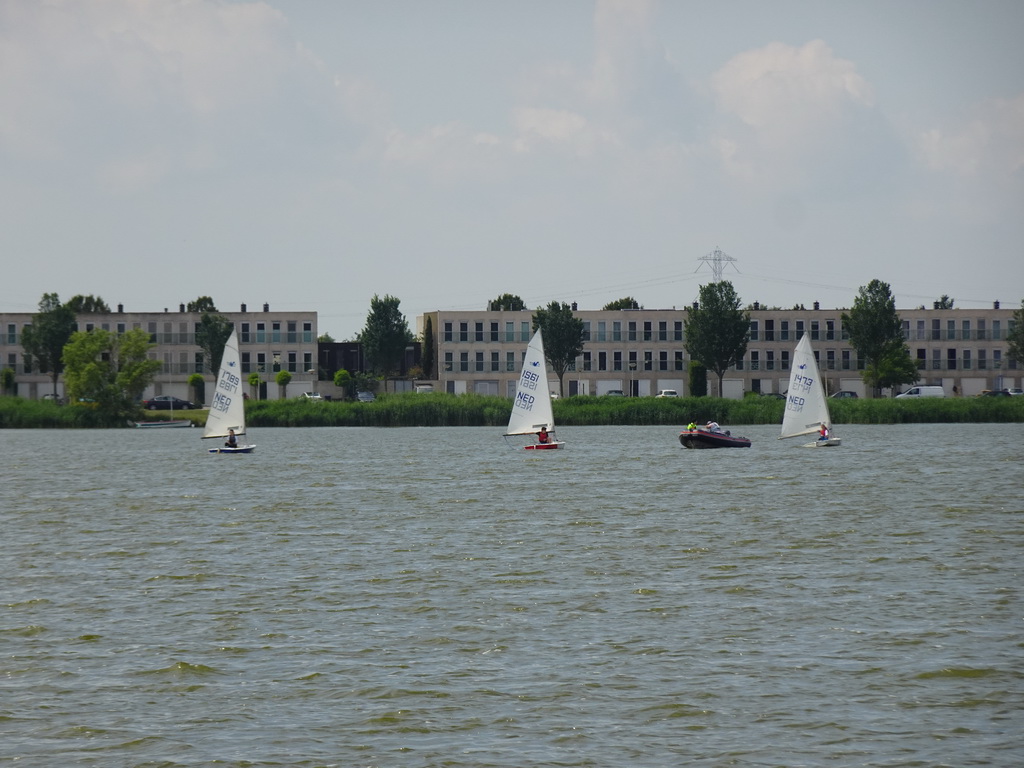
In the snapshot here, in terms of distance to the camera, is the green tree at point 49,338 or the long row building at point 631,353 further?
the long row building at point 631,353

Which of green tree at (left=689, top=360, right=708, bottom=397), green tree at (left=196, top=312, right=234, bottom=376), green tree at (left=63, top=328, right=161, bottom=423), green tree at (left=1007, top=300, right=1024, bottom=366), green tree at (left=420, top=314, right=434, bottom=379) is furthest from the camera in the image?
green tree at (left=420, top=314, right=434, bottom=379)

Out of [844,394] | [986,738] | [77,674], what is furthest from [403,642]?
[844,394]

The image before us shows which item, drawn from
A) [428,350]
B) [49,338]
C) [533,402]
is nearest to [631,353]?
[428,350]

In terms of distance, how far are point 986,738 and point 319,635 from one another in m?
9.99

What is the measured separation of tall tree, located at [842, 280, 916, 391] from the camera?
455 ft

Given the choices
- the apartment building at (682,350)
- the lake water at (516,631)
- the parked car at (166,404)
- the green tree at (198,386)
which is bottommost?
the lake water at (516,631)

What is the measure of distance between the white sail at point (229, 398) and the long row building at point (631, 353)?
7621 cm

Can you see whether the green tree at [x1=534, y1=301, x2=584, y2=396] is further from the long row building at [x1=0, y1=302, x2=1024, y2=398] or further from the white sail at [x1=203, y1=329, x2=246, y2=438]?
the white sail at [x1=203, y1=329, x2=246, y2=438]

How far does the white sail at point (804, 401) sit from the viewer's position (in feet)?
241

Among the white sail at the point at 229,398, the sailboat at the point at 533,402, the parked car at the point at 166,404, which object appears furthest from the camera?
the parked car at the point at 166,404

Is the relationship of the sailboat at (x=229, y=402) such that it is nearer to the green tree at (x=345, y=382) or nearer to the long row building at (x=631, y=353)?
the green tree at (x=345, y=382)

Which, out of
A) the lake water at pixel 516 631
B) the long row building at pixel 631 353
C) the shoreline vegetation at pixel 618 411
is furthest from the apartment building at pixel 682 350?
the lake water at pixel 516 631

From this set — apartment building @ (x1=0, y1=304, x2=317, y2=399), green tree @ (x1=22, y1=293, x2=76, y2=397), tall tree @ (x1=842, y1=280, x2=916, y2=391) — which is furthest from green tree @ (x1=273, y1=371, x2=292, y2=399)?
tall tree @ (x1=842, y1=280, x2=916, y2=391)

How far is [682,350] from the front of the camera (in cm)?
15525
